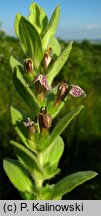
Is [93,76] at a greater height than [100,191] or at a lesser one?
greater

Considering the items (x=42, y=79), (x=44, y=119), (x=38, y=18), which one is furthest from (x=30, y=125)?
(x=38, y=18)

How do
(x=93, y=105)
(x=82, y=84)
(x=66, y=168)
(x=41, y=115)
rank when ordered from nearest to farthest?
(x=41, y=115), (x=66, y=168), (x=93, y=105), (x=82, y=84)

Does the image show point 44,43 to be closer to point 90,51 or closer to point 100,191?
point 100,191

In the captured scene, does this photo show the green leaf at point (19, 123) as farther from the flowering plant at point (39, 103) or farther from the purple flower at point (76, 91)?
the purple flower at point (76, 91)

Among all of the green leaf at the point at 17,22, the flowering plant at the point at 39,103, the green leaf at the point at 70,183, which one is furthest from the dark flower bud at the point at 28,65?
the green leaf at the point at 70,183

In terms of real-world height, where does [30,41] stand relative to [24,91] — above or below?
above

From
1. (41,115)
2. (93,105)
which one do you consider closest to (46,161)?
(41,115)

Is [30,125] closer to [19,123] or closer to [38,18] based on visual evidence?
[19,123]

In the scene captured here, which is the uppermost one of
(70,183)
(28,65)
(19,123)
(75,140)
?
(75,140)
